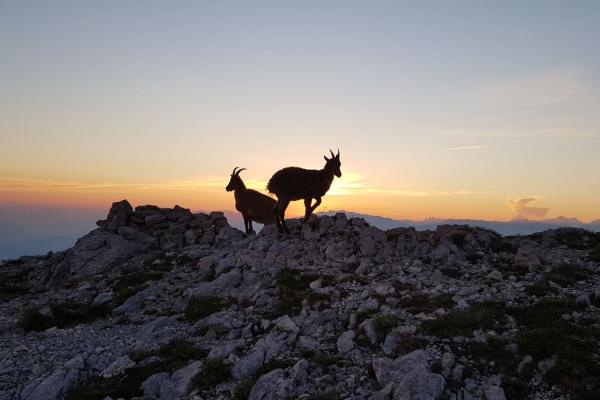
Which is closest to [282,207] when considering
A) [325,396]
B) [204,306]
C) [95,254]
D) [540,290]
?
[204,306]

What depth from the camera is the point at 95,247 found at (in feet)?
77.4

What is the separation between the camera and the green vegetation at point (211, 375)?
10.4 metres

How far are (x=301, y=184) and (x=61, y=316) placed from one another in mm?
10690

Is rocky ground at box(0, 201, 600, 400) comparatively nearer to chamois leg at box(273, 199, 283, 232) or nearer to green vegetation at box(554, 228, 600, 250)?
green vegetation at box(554, 228, 600, 250)

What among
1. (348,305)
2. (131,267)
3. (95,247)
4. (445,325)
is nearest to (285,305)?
(348,305)

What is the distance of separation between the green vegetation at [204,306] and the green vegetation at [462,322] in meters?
6.86

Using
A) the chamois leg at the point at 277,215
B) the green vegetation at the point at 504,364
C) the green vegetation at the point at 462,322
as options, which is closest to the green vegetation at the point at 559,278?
the green vegetation at the point at 462,322

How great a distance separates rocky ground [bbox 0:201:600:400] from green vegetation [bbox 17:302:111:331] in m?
0.06

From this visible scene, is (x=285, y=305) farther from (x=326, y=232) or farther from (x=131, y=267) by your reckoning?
(x=131, y=267)

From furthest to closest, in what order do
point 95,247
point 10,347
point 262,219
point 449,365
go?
1. point 262,219
2. point 95,247
3. point 10,347
4. point 449,365

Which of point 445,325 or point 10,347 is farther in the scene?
point 10,347

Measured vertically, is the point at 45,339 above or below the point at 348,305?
below

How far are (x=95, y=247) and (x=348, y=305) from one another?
1545 cm

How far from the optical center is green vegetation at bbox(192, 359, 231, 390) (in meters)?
10.4
